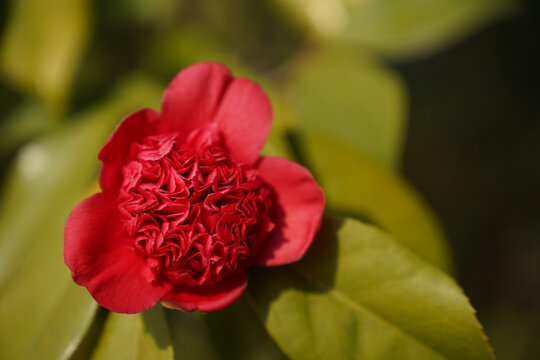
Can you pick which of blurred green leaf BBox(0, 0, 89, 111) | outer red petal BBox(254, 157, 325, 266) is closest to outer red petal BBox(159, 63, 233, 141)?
outer red petal BBox(254, 157, 325, 266)

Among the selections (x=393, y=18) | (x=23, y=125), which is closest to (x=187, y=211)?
(x=23, y=125)

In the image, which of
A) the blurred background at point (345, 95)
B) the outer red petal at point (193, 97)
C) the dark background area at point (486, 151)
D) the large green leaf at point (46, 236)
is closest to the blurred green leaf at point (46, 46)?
the blurred background at point (345, 95)

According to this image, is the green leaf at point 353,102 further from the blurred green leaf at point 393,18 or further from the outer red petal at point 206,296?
the outer red petal at point 206,296

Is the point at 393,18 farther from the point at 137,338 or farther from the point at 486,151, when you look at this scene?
the point at 137,338

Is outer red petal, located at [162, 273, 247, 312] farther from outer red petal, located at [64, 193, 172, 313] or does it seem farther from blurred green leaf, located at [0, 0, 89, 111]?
blurred green leaf, located at [0, 0, 89, 111]

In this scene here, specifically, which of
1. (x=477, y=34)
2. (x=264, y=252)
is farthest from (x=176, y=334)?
(x=477, y=34)

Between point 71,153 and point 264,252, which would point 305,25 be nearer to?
point 71,153
